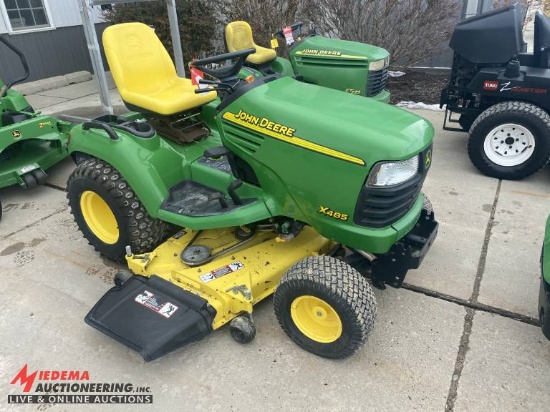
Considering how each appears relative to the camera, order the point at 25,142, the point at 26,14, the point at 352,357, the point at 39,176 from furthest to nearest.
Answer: the point at 26,14, the point at 25,142, the point at 39,176, the point at 352,357

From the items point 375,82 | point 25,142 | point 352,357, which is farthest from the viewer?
point 375,82

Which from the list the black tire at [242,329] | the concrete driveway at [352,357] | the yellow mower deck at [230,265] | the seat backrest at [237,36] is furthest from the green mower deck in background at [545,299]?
the seat backrest at [237,36]

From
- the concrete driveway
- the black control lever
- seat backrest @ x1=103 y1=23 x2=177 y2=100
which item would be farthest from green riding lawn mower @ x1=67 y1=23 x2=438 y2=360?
seat backrest @ x1=103 y1=23 x2=177 y2=100

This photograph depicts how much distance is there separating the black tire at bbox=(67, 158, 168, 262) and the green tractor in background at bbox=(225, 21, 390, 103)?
2348 mm

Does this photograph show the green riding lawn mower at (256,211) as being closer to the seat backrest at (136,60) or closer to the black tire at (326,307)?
the black tire at (326,307)

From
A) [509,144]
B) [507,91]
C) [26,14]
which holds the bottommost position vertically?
[509,144]

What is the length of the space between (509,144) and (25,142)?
457 centimetres

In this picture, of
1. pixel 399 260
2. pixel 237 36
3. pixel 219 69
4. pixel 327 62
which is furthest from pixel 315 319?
pixel 237 36

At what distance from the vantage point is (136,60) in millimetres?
3377

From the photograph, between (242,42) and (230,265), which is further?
(242,42)

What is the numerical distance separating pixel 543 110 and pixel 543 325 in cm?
278

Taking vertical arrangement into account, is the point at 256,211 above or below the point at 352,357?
above

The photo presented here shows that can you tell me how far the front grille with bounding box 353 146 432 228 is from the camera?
7.07ft

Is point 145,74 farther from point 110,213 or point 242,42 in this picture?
point 242,42
